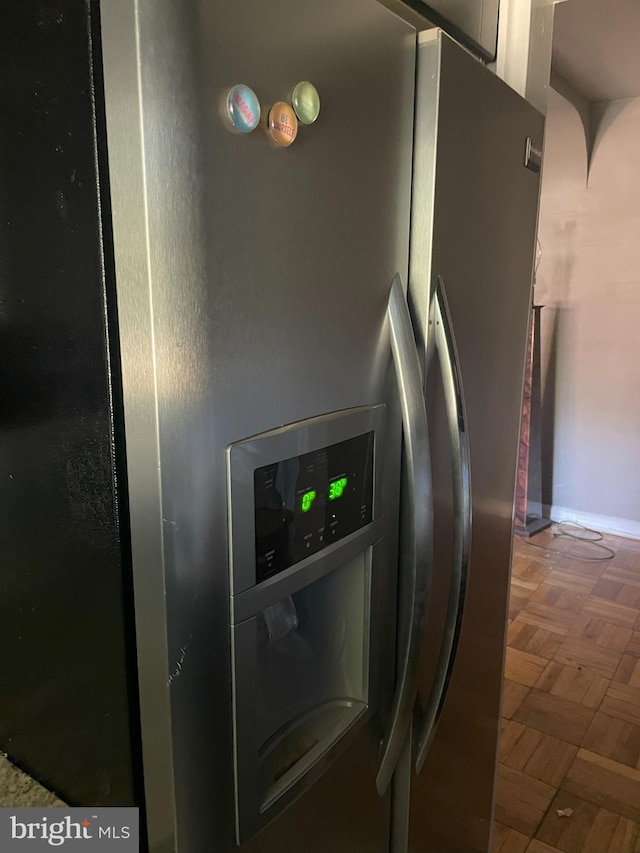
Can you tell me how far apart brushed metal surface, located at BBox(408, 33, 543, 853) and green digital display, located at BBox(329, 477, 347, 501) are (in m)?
0.21

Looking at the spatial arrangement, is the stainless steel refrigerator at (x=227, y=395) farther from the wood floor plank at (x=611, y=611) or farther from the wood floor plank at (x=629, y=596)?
the wood floor plank at (x=629, y=596)

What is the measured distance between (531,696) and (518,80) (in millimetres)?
1874

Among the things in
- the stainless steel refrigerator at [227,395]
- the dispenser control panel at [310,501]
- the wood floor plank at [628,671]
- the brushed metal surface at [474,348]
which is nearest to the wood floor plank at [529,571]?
the wood floor plank at [628,671]

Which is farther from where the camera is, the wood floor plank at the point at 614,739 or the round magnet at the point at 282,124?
the wood floor plank at the point at 614,739

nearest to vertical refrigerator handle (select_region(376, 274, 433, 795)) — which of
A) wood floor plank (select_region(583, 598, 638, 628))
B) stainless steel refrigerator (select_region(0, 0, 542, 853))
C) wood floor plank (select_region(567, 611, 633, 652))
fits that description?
stainless steel refrigerator (select_region(0, 0, 542, 853))

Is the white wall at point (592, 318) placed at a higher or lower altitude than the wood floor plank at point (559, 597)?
higher

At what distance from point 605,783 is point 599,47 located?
2.61 m

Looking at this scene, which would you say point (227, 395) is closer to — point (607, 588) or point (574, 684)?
point (574, 684)

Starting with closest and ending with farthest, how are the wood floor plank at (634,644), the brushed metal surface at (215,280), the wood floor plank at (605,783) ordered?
the brushed metal surface at (215,280) → the wood floor plank at (605,783) → the wood floor plank at (634,644)

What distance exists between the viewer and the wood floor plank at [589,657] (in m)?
2.33

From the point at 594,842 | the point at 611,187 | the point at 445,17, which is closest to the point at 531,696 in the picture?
the point at 594,842

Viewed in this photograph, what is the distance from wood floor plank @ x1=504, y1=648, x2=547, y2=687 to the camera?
7.46ft

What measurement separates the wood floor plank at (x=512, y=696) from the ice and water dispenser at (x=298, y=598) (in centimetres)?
143

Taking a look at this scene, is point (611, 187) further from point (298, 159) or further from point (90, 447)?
point (90, 447)
